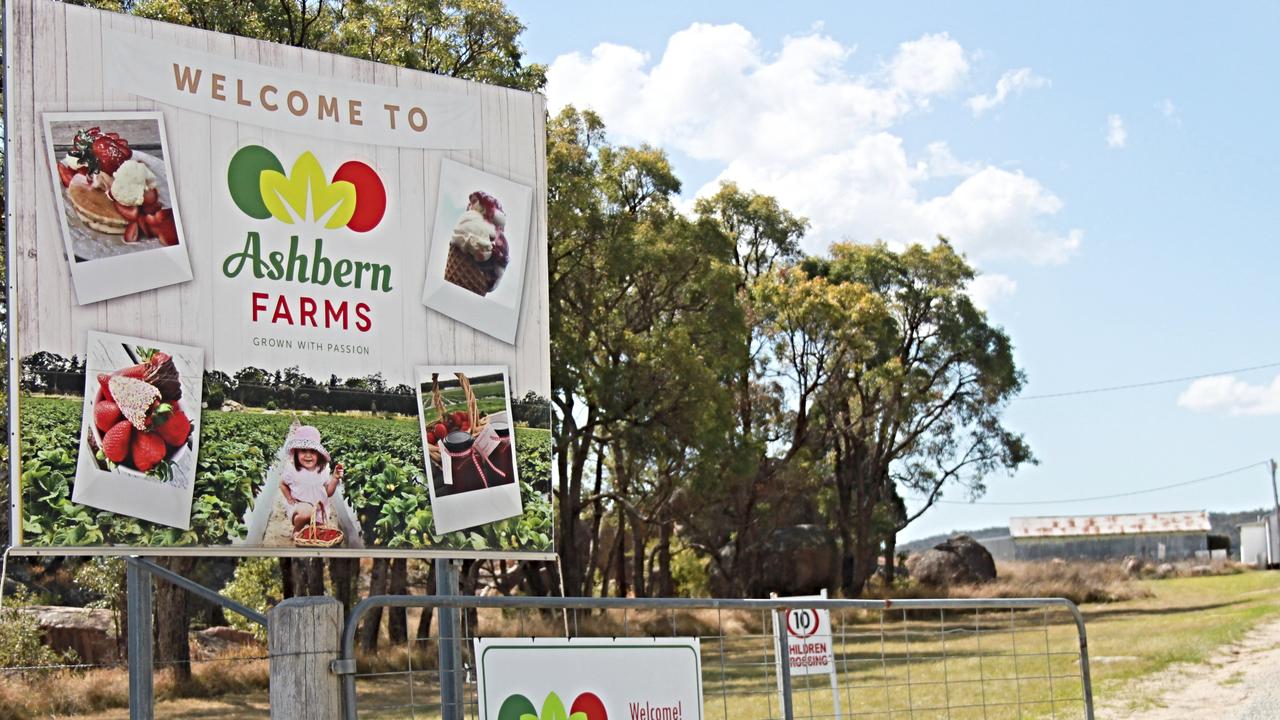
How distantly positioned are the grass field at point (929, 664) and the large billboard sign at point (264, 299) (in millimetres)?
1124

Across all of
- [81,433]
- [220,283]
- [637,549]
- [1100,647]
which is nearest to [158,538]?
[81,433]

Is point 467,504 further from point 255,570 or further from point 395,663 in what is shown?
point 255,570

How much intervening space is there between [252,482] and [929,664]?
14615 millimetres

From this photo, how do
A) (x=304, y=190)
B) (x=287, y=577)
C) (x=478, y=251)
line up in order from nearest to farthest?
(x=304, y=190) < (x=478, y=251) < (x=287, y=577)

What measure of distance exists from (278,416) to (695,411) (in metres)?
19.2

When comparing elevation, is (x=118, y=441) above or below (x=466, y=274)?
below

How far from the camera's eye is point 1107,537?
67688mm

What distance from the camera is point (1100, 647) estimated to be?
21.5 meters

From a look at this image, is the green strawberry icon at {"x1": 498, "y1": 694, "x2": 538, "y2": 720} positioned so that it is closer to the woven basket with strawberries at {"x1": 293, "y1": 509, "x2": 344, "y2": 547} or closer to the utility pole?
Answer: the woven basket with strawberries at {"x1": 293, "y1": 509, "x2": 344, "y2": 547}

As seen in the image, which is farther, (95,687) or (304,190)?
(95,687)

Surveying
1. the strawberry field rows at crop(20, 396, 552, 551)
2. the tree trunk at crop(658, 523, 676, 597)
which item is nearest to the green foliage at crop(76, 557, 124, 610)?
the strawberry field rows at crop(20, 396, 552, 551)

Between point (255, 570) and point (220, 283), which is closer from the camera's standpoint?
point (220, 283)

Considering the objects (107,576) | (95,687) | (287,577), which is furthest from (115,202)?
(287,577)

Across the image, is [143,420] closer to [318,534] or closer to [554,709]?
[318,534]
